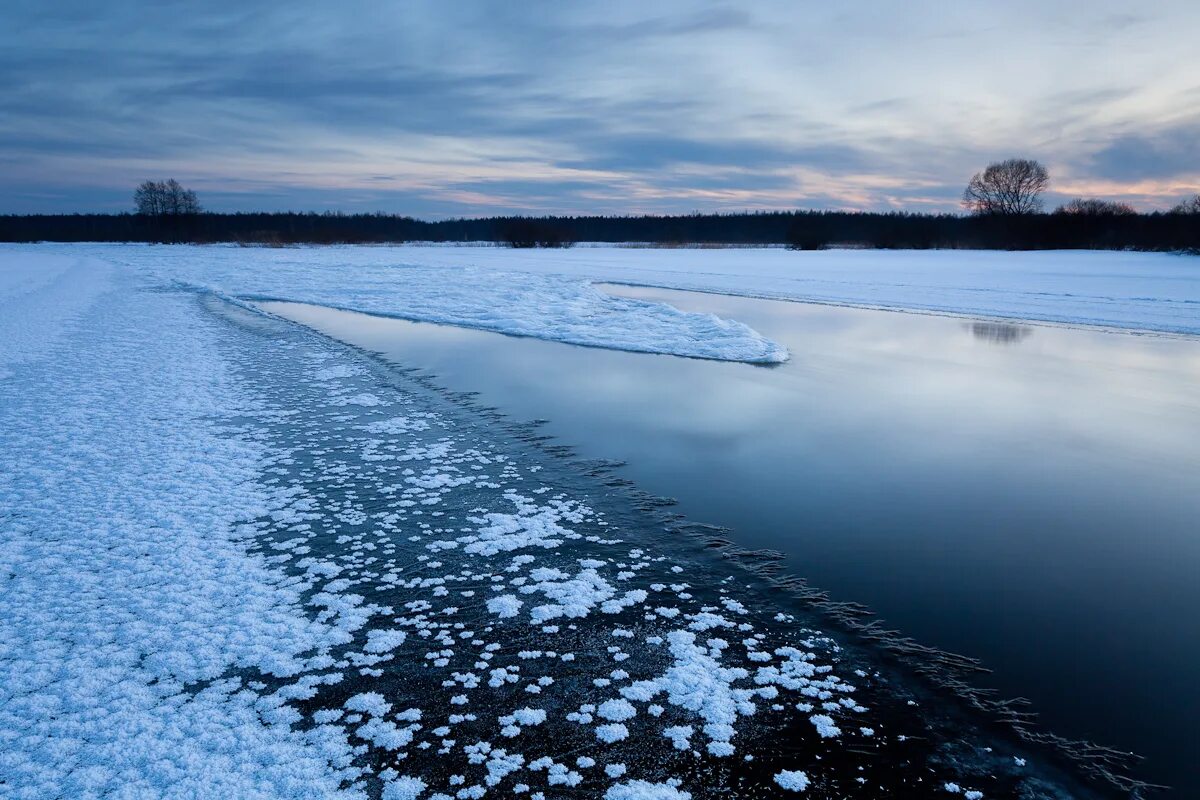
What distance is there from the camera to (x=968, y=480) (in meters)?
6.63

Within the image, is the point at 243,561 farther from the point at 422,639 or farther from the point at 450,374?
the point at 450,374

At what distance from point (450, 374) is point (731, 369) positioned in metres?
4.47

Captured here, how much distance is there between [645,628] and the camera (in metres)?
4.15

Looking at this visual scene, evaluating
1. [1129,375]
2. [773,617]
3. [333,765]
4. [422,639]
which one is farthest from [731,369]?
[333,765]

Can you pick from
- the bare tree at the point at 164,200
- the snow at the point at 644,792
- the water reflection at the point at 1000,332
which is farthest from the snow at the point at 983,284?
the bare tree at the point at 164,200

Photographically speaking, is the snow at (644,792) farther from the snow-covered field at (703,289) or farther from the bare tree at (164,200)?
the bare tree at (164,200)

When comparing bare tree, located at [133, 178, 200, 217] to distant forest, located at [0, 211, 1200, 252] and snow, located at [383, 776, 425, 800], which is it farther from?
snow, located at [383, 776, 425, 800]

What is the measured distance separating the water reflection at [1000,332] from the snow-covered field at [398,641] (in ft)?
39.1

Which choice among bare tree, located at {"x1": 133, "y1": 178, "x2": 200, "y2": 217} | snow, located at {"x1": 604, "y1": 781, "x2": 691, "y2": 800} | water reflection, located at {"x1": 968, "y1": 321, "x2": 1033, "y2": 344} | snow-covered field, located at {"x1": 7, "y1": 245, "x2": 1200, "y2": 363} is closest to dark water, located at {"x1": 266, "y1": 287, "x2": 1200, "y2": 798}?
water reflection, located at {"x1": 968, "y1": 321, "x2": 1033, "y2": 344}

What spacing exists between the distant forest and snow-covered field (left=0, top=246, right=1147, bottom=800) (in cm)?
5632

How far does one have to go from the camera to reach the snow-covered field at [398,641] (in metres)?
3.02

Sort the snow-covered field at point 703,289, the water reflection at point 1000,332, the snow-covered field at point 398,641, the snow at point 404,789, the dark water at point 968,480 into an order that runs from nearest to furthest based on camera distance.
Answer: the snow at point 404,789
the snow-covered field at point 398,641
the dark water at point 968,480
the water reflection at point 1000,332
the snow-covered field at point 703,289

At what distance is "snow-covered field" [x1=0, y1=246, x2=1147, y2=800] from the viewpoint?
9.91 feet

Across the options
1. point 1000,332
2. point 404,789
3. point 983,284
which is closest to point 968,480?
point 404,789
